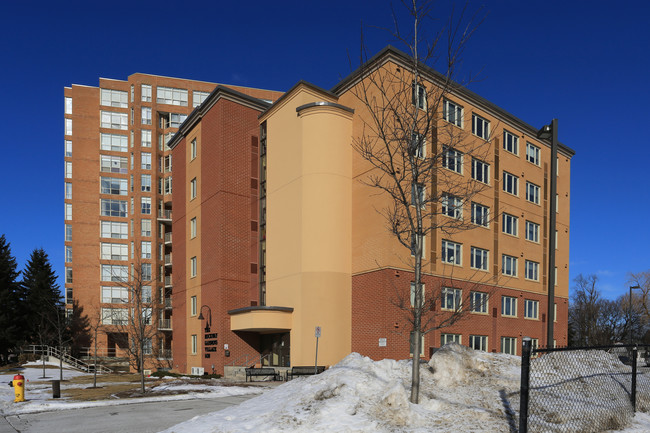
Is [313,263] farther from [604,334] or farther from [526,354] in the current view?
[604,334]

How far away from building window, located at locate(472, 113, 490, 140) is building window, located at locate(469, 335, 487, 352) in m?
14.3

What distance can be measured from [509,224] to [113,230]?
169 ft

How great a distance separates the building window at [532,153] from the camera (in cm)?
4322

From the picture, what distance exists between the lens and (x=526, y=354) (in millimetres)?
6945

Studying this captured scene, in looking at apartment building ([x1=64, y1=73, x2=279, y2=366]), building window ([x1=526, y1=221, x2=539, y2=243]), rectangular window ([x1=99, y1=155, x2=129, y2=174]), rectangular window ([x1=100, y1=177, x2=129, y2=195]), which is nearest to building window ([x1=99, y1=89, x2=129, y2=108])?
apartment building ([x1=64, y1=73, x2=279, y2=366])

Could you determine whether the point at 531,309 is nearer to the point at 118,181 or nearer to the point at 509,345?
the point at 509,345

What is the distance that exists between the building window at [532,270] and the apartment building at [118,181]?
41.8m

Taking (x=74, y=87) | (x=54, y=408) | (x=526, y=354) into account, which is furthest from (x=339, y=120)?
(x=74, y=87)

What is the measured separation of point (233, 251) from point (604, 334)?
54266mm

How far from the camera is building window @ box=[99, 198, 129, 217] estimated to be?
69312mm

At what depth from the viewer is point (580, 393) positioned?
32.9 feet

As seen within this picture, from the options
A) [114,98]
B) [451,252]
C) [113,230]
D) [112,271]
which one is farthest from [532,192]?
[114,98]

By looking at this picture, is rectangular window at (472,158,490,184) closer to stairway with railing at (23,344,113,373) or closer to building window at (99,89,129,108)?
stairway with railing at (23,344,113,373)

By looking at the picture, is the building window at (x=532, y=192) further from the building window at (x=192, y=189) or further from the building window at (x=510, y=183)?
the building window at (x=192, y=189)
